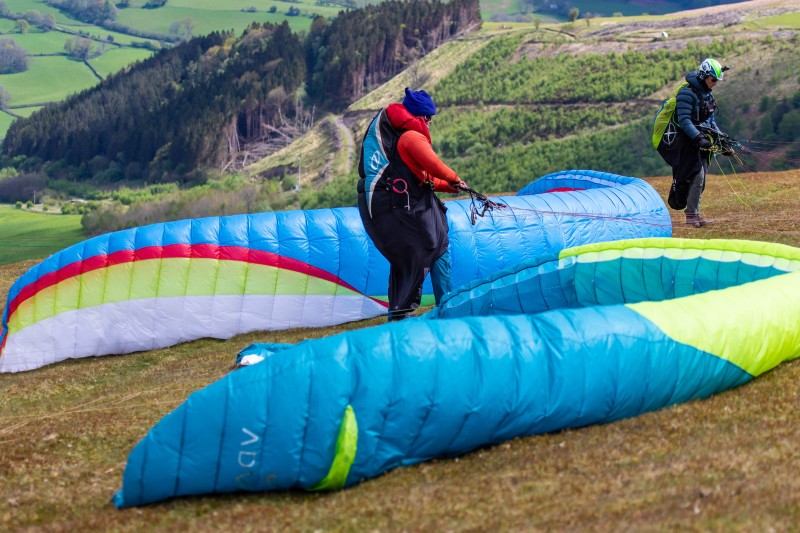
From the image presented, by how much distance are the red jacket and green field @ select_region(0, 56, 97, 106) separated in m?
93.1

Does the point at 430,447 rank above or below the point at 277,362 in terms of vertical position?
below

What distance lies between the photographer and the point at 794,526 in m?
3.84

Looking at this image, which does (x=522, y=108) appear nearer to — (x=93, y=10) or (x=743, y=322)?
(x=743, y=322)

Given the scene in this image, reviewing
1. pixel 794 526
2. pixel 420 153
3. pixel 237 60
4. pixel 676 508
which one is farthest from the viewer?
pixel 237 60

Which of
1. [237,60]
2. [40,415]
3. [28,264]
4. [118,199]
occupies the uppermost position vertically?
[40,415]

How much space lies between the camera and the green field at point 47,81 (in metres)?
96.6

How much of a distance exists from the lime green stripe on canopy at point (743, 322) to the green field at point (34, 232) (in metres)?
34.7

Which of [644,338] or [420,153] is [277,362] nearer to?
[644,338]

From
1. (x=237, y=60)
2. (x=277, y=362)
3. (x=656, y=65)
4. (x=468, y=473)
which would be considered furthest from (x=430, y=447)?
(x=237, y=60)

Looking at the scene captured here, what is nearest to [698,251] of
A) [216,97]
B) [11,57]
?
[216,97]

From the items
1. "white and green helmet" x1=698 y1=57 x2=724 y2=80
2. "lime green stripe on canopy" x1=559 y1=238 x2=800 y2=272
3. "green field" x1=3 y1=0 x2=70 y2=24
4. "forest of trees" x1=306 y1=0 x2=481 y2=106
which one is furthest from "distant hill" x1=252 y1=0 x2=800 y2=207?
"green field" x1=3 y1=0 x2=70 y2=24

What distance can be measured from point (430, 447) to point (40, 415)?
168 inches

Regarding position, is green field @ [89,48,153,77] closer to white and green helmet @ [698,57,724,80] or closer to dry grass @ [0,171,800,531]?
white and green helmet @ [698,57,724,80]

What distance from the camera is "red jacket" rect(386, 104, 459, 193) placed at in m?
8.13
